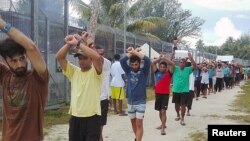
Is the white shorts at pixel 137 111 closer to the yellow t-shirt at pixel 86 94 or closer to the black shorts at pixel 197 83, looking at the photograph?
the yellow t-shirt at pixel 86 94

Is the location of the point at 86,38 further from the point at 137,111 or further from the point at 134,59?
the point at 137,111

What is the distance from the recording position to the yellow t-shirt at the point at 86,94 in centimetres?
545

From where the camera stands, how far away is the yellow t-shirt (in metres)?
5.45

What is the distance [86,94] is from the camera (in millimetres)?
5465

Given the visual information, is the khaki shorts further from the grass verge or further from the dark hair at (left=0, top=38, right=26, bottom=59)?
the dark hair at (left=0, top=38, right=26, bottom=59)

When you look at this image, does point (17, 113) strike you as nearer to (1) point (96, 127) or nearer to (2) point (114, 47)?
(1) point (96, 127)

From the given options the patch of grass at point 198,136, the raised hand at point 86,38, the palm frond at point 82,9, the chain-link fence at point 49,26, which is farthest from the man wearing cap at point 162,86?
the palm frond at point 82,9

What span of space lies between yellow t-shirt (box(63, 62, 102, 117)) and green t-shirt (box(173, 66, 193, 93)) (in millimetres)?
5769

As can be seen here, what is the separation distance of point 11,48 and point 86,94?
1950mm

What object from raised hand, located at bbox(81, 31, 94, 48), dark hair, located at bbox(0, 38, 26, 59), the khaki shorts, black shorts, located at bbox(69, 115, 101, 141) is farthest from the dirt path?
dark hair, located at bbox(0, 38, 26, 59)

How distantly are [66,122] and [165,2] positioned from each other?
151 ft

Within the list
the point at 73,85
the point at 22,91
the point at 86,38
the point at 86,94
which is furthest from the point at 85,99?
the point at 22,91

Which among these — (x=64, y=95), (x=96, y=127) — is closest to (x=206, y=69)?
(x=64, y=95)

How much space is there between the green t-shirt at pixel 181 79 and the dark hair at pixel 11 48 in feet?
25.3
